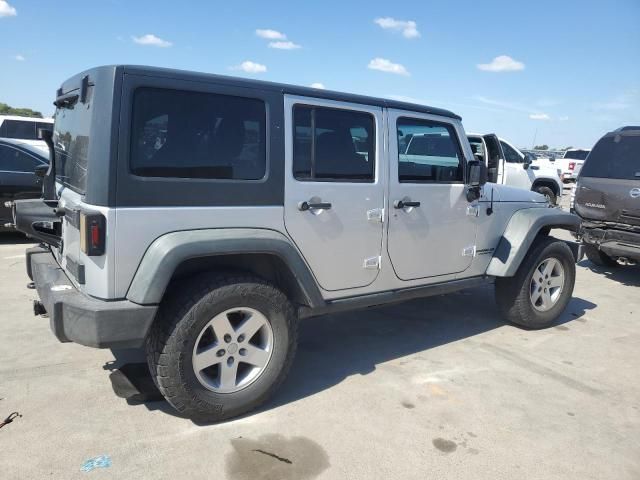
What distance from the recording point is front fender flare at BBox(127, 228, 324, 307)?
265cm

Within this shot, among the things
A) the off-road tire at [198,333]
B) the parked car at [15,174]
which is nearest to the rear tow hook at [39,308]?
the off-road tire at [198,333]

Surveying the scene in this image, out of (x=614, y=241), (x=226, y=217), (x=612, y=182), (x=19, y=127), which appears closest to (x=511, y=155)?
(x=612, y=182)

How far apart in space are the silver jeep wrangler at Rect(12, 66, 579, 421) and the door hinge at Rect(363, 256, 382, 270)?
19 mm

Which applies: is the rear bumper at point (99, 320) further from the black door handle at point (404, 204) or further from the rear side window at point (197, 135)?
the black door handle at point (404, 204)

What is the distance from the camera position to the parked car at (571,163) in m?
19.5

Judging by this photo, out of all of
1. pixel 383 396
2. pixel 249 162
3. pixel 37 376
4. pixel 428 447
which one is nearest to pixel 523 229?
pixel 383 396

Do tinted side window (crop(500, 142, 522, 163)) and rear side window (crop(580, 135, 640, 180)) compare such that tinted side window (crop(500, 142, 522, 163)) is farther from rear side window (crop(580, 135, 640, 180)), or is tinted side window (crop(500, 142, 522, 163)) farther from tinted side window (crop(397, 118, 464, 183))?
tinted side window (crop(397, 118, 464, 183))

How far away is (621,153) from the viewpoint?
6.74 m

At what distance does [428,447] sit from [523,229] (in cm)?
242

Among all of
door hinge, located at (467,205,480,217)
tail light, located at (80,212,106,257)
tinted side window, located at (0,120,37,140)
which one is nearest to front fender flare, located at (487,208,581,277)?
door hinge, located at (467,205,480,217)

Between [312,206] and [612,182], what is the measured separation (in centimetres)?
520

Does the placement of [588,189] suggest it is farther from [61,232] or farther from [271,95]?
[61,232]

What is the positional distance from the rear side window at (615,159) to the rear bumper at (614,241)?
2.45ft

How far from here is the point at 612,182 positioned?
6648 millimetres
